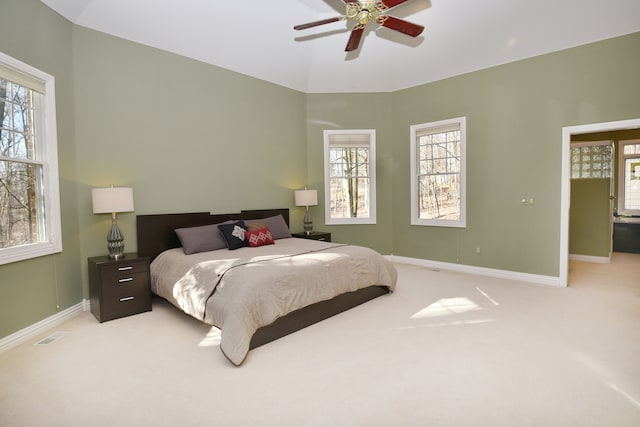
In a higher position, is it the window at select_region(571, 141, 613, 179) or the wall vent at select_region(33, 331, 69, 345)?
the window at select_region(571, 141, 613, 179)

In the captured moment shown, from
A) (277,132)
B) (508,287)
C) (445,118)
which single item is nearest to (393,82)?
(445,118)

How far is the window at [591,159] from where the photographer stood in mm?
5953

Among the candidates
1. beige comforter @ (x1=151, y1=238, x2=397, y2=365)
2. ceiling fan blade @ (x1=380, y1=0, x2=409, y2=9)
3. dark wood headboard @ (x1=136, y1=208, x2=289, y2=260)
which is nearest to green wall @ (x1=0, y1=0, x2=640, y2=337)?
dark wood headboard @ (x1=136, y1=208, x2=289, y2=260)

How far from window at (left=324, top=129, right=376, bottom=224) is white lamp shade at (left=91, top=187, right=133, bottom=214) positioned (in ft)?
11.3

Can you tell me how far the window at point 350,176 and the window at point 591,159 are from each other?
3.72 m

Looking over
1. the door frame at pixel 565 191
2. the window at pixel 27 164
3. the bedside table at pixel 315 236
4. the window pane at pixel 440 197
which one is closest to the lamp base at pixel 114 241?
the window at pixel 27 164

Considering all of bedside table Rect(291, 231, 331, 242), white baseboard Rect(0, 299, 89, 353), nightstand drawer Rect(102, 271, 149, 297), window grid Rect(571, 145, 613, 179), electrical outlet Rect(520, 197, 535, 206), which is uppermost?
window grid Rect(571, 145, 613, 179)

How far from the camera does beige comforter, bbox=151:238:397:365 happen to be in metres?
2.69

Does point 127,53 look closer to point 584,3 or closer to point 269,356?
point 269,356

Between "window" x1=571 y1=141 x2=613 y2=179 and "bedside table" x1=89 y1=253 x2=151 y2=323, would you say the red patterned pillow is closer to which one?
"bedside table" x1=89 y1=253 x2=151 y2=323

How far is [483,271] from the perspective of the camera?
17.2ft

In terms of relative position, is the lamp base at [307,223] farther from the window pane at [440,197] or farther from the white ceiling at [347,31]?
the white ceiling at [347,31]

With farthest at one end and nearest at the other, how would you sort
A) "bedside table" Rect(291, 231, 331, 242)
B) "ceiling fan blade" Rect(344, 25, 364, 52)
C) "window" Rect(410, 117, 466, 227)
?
1. "bedside table" Rect(291, 231, 331, 242)
2. "window" Rect(410, 117, 466, 227)
3. "ceiling fan blade" Rect(344, 25, 364, 52)

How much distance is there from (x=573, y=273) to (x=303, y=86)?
5.29 meters
